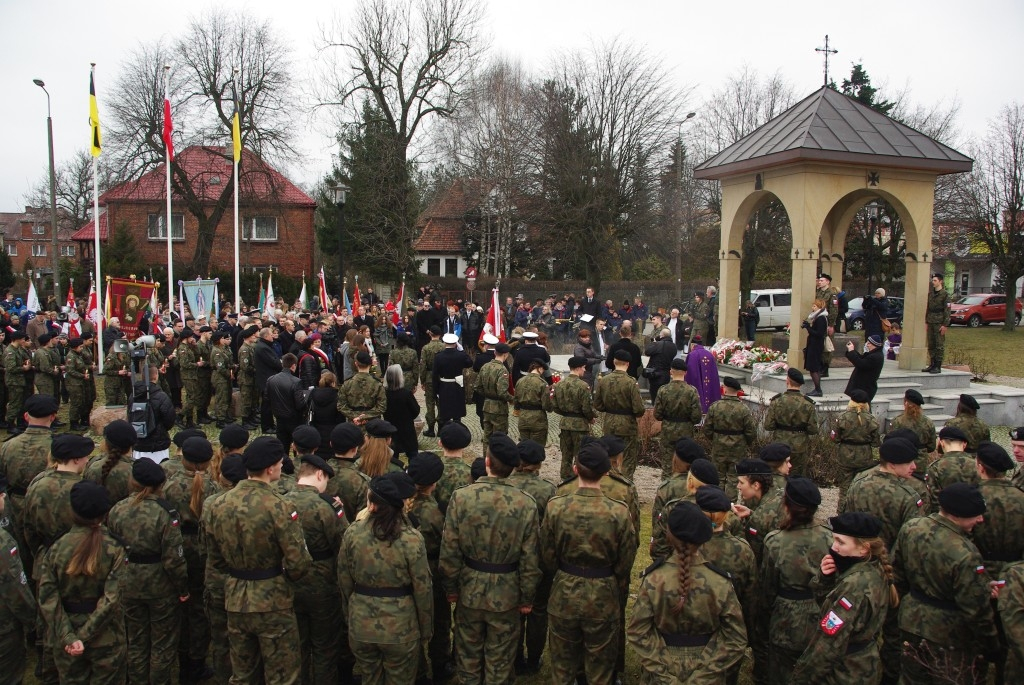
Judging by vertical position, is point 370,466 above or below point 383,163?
below

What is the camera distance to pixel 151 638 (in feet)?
18.0

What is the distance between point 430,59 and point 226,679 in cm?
3314

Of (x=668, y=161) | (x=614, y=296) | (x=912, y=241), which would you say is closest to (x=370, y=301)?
(x=614, y=296)

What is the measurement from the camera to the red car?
115 feet

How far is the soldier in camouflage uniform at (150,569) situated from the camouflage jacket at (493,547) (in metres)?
1.93

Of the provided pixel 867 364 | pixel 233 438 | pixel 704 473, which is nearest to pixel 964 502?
pixel 704 473

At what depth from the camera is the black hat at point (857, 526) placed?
4.30 metres

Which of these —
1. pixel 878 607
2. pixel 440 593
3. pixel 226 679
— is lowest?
pixel 226 679

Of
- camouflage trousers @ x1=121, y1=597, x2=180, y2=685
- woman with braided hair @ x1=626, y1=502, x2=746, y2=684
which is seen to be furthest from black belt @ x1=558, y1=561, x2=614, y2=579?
camouflage trousers @ x1=121, y1=597, x2=180, y2=685

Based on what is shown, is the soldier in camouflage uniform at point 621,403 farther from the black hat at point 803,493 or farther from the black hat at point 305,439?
the black hat at point 803,493

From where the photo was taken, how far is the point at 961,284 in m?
56.6

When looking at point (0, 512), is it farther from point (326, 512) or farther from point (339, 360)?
point (339, 360)

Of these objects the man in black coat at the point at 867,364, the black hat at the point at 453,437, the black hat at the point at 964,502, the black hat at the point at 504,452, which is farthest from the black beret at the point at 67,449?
the man in black coat at the point at 867,364

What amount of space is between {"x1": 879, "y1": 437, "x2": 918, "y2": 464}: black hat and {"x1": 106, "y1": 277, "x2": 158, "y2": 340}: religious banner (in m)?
→ 13.4
